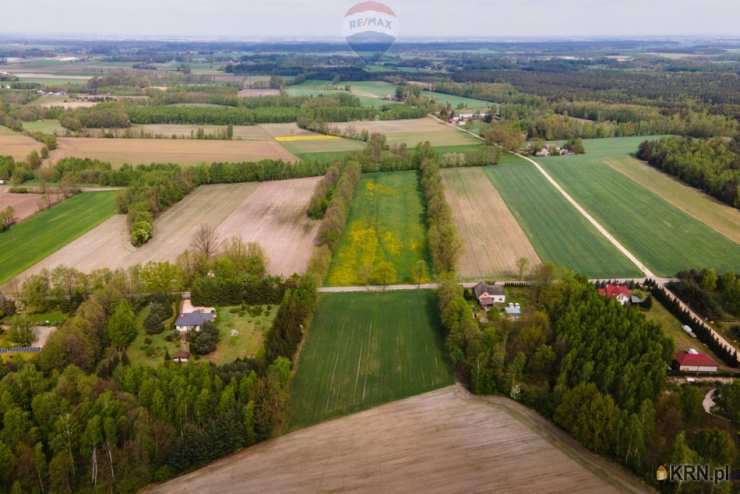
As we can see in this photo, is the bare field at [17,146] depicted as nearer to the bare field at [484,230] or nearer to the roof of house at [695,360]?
the bare field at [484,230]

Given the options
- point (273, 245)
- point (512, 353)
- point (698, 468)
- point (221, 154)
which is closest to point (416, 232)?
point (273, 245)

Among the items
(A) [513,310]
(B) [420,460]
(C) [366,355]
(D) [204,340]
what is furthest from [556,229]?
(D) [204,340]

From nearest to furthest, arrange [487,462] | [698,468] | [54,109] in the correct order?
[698,468]
[487,462]
[54,109]

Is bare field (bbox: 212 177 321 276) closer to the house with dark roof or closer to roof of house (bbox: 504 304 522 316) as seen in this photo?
the house with dark roof

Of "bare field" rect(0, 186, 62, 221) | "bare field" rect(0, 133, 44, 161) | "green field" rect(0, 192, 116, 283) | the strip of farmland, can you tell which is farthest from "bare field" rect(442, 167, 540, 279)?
"bare field" rect(0, 133, 44, 161)

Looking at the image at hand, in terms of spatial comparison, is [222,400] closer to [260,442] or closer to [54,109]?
[260,442]
